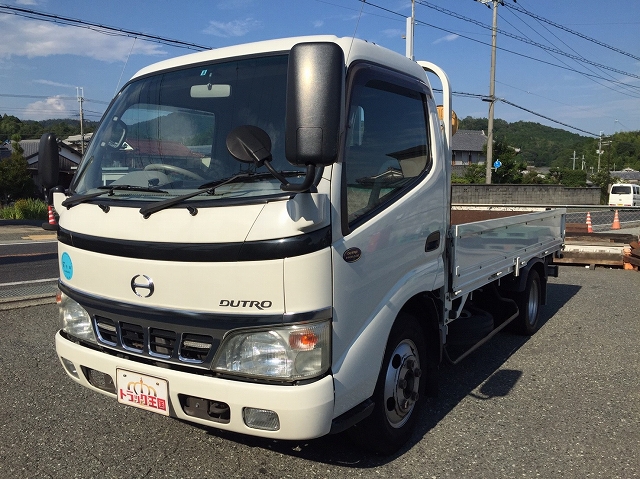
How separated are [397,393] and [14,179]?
32.8 m

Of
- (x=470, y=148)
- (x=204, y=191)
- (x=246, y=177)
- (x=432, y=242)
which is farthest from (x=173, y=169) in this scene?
(x=470, y=148)

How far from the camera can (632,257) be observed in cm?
998

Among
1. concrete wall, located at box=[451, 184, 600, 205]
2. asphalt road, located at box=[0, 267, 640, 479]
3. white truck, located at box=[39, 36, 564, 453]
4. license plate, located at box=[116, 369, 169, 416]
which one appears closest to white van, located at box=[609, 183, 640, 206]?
concrete wall, located at box=[451, 184, 600, 205]

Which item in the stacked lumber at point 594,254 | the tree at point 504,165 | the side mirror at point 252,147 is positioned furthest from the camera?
the tree at point 504,165

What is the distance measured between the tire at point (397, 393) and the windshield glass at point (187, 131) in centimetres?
120

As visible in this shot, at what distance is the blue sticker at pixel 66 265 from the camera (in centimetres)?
300

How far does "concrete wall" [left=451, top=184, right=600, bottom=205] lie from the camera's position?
76.1 feet

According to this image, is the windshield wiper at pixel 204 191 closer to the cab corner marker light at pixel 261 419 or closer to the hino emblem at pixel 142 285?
the hino emblem at pixel 142 285

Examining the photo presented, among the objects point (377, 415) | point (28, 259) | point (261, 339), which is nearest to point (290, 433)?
point (261, 339)

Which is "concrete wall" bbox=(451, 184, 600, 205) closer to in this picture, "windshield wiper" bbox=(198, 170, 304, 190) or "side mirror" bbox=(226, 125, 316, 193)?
"windshield wiper" bbox=(198, 170, 304, 190)

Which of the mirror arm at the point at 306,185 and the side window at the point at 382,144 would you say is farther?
the side window at the point at 382,144

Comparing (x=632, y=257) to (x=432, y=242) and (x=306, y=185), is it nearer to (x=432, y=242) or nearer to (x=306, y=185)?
(x=432, y=242)

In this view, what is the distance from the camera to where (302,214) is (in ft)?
7.55

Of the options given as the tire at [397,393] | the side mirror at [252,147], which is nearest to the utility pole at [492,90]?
the tire at [397,393]
